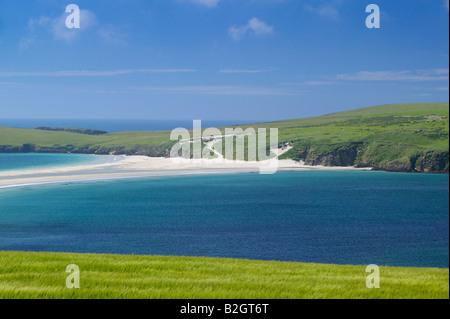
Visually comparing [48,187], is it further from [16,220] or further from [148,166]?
[148,166]

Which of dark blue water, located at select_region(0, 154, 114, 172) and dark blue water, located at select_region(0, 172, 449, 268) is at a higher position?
dark blue water, located at select_region(0, 154, 114, 172)

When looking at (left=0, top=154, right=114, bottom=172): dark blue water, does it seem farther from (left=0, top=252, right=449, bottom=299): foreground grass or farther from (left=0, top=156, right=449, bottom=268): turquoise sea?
(left=0, top=252, right=449, bottom=299): foreground grass

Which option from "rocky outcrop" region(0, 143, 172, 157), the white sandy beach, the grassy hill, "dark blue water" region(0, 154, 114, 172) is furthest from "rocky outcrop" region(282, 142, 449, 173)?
"dark blue water" region(0, 154, 114, 172)

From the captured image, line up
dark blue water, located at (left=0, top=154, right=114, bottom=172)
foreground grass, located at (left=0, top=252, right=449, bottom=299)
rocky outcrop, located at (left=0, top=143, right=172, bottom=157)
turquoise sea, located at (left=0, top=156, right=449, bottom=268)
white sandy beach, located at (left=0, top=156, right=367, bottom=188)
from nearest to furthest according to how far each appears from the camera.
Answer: foreground grass, located at (left=0, top=252, right=449, bottom=299) → turquoise sea, located at (left=0, top=156, right=449, bottom=268) → white sandy beach, located at (left=0, top=156, right=367, bottom=188) → dark blue water, located at (left=0, top=154, right=114, bottom=172) → rocky outcrop, located at (left=0, top=143, right=172, bottom=157)

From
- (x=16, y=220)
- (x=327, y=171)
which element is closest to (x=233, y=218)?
(x=16, y=220)

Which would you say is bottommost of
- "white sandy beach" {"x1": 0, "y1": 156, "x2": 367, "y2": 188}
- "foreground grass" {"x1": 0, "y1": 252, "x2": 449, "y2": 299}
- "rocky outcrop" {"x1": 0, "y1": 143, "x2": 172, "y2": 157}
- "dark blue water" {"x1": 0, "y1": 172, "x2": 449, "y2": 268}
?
"dark blue water" {"x1": 0, "y1": 172, "x2": 449, "y2": 268}

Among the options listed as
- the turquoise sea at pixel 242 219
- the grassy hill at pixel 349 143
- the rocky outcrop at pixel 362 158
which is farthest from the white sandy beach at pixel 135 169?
the turquoise sea at pixel 242 219

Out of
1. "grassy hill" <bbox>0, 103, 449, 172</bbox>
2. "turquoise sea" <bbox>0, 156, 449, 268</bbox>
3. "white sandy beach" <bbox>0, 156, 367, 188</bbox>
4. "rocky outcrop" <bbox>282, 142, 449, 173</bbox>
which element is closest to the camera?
"turquoise sea" <bbox>0, 156, 449, 268</bbox>
